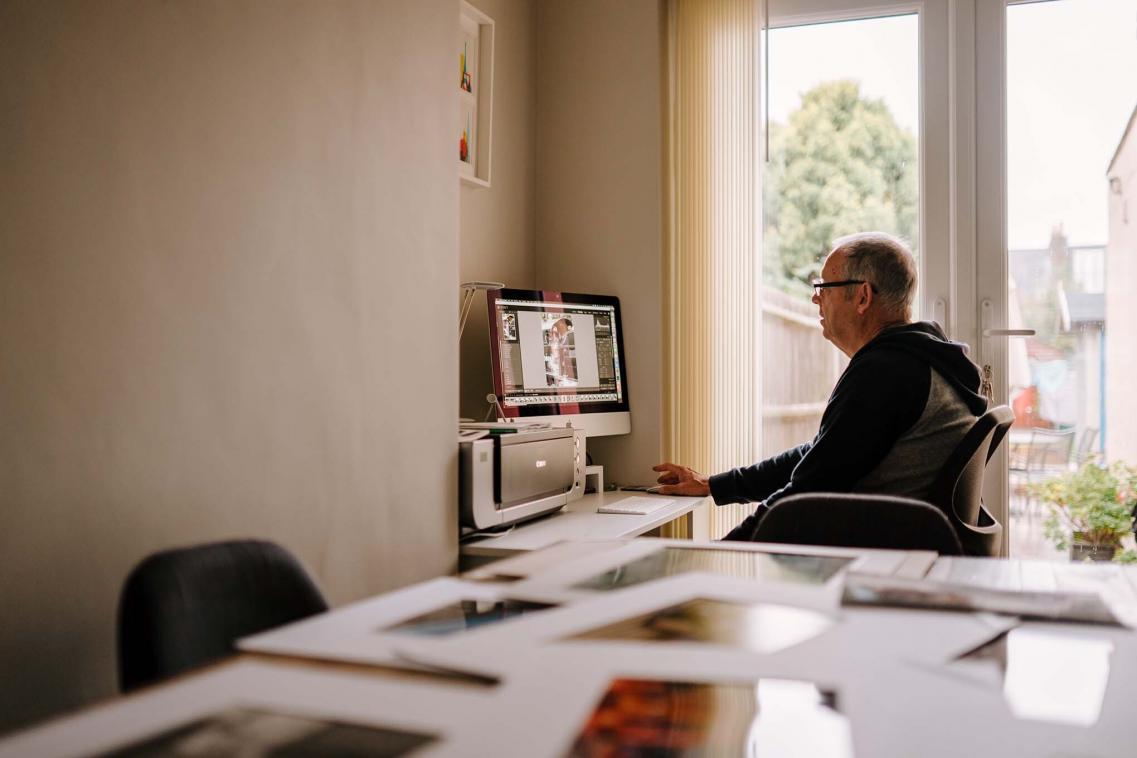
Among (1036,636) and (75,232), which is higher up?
(75,232)

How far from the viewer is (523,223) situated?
11.0 ft

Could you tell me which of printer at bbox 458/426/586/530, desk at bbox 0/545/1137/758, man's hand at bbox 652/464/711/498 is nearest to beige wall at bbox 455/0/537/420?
printer at bbox 458/426/586/530

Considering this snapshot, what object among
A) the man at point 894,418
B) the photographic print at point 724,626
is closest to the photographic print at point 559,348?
the man at point 894,418

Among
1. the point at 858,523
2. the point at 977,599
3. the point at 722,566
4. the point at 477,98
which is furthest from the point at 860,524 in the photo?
the point at 477,98

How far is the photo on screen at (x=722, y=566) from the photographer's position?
120 centimetres

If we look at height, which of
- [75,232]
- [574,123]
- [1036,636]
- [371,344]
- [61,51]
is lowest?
[1036,636]

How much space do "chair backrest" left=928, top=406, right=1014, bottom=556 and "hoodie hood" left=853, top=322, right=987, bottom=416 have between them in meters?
0.10

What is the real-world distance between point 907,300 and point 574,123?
4.58 ft

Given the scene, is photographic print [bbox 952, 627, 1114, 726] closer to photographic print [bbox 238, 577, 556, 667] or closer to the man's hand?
photographic print [bbox 238, 577, 556, 667]

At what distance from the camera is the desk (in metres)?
0.68

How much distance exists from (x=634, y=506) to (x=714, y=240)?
109cm

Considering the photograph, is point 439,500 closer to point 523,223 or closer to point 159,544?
point 159,544

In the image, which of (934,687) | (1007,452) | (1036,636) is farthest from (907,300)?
(934,687)

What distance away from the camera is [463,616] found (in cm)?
103
